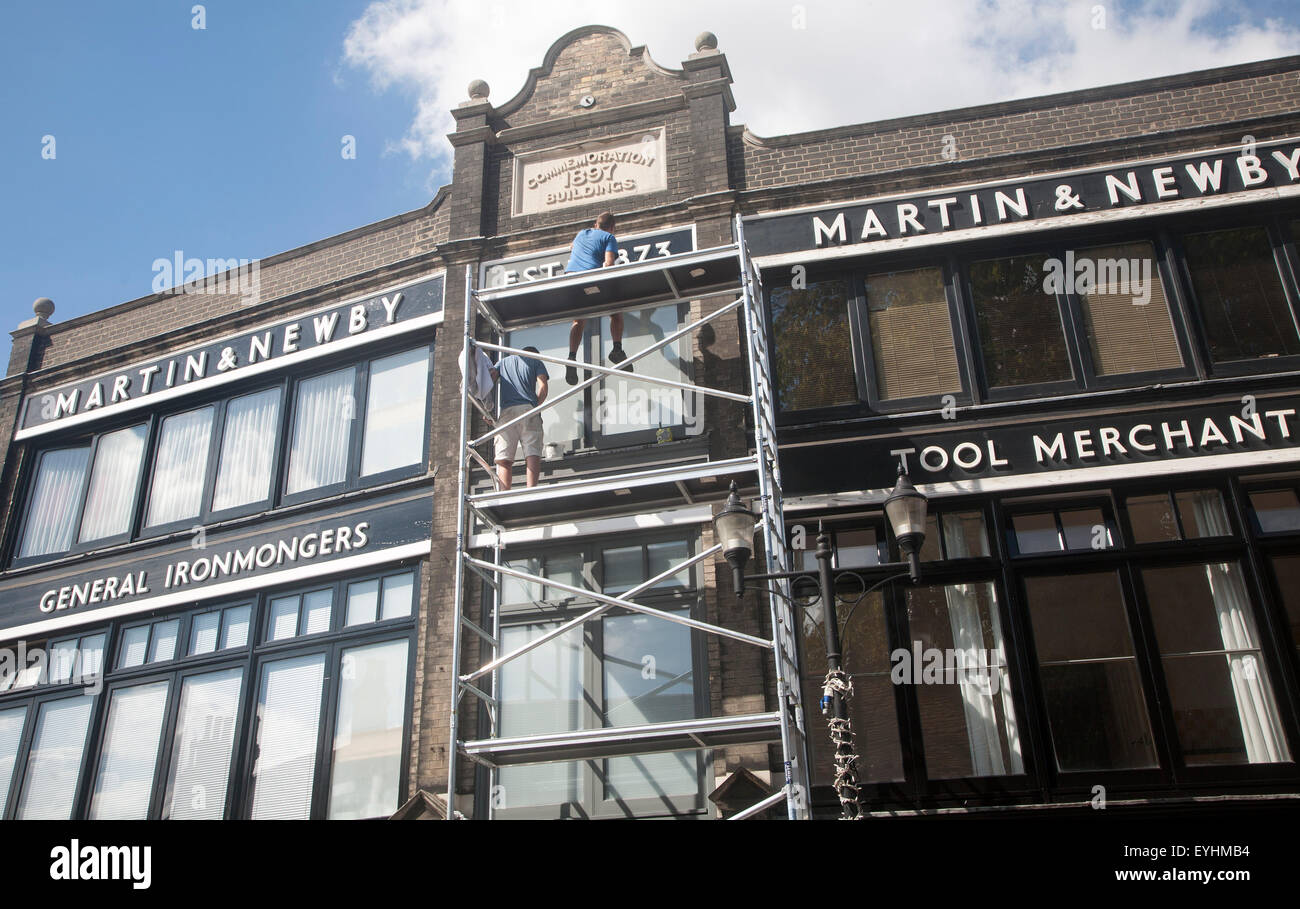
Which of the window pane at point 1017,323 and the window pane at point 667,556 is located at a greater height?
the window pane at point 1017,323

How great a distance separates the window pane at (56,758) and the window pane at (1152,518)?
494 inches

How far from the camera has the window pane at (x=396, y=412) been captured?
12852 millimetres

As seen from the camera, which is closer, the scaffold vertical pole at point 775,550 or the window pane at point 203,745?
the scaffold vertical pole at point 775,550

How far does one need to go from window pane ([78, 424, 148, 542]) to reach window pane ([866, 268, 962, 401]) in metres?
10.3

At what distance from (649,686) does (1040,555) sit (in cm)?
419

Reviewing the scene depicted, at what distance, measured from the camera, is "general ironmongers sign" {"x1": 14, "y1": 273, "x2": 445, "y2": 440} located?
13.4 metres

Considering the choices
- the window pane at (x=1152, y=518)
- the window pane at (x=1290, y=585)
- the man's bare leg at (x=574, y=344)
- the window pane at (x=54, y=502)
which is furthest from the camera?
the window pane at (x=54, y=502)

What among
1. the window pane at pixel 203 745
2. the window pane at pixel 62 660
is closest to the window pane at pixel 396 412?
the window pane at pixel 203 745

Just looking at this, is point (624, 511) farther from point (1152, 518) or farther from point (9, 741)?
point (9, 741)

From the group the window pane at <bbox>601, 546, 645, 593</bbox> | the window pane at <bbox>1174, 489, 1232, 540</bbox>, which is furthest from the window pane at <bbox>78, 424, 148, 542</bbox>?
the window pane at <bbox>1174, 489, 1232, 540</bbox>

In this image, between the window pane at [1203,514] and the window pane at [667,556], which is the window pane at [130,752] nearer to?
the window pane at [667,556]
